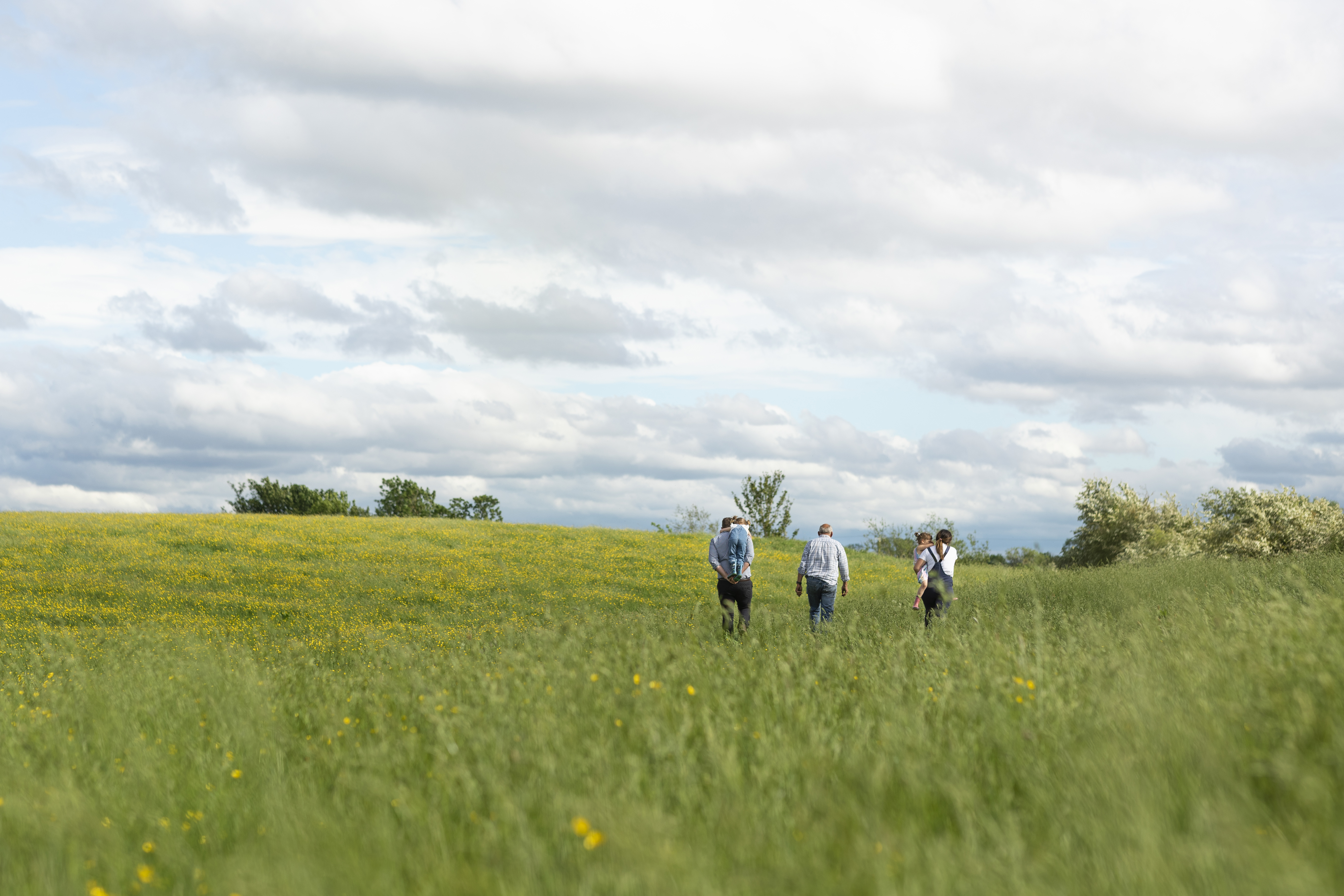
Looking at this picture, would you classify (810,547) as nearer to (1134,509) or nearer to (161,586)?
(161,586)

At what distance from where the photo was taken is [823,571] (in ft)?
52.9

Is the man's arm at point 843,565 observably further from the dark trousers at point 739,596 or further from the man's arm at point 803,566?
the dark trousers at point 739,596

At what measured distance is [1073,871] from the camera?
333cm

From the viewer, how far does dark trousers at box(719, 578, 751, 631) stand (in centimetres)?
1569

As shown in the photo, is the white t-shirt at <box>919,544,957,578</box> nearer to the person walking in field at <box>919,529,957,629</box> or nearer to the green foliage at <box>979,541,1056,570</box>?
the person walking in field at <box>919,529,957,629</box>

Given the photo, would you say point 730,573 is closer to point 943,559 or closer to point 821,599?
point 821,599

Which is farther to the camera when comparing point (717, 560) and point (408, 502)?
point (408, 502)

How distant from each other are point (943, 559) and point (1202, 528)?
32.9 m

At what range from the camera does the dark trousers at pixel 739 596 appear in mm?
15692

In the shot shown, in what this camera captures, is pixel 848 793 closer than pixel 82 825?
Yes

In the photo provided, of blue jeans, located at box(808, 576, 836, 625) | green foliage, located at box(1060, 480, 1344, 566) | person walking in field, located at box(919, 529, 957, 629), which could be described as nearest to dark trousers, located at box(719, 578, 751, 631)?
blue jeans, located at box(808, 576, 836, 625)

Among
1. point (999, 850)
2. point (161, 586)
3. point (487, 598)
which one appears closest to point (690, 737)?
point (999, 850)

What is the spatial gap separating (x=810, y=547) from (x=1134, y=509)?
123ft

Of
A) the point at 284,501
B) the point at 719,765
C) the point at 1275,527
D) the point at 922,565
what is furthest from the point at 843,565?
the point at 284,501
